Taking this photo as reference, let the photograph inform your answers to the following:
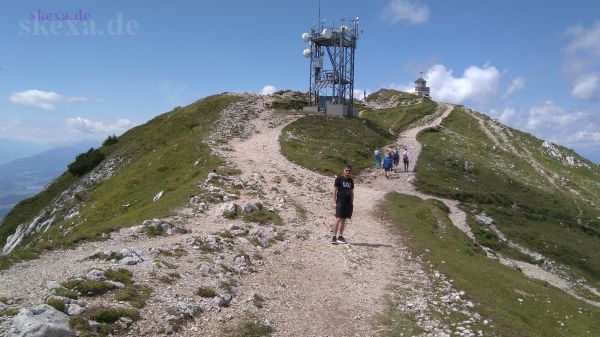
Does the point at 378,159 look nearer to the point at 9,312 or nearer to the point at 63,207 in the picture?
the point at 63,207

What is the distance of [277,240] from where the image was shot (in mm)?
22875

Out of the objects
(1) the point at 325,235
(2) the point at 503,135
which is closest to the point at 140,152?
(1) the point at 325,235

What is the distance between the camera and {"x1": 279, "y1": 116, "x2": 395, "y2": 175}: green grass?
46700mm

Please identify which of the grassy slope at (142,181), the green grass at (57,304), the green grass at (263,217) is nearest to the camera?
the green grass at (57,304)

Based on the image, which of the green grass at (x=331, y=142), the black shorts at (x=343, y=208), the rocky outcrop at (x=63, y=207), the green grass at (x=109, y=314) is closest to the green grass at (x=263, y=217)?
the black shorts at (x=343, y=208)

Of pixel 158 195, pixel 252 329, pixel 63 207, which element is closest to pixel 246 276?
pixel 252 329

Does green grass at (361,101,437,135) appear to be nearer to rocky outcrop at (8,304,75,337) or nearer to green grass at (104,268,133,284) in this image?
green grass at (104,268,133,284)

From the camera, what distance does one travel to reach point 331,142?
57469mm

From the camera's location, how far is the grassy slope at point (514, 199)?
38.0 meters

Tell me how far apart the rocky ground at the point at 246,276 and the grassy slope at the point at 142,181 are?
10.8 feet

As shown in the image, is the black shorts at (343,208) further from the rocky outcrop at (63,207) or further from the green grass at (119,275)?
the rocky outcrop at (63,207)

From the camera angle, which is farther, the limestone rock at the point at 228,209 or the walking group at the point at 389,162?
the walking group at the point at 389,162

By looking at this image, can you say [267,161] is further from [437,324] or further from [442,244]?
[437,324]

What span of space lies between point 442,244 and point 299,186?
12.7 metres
